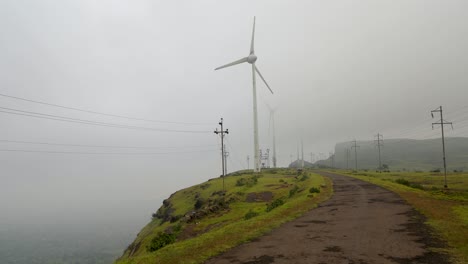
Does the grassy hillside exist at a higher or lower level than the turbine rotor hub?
lower

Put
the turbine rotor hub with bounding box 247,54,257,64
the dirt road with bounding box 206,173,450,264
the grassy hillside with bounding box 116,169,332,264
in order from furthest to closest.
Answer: the turbine rotor hub with bounding box 247,54,257,64, the grassy hillside with bounding box 116,169,332,264, the dirt road with bounding box 206,173,450,264

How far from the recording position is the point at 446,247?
1521cm

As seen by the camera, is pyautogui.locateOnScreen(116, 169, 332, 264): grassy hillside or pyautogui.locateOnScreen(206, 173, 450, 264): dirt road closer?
pyautogui.locateOnScreen(206, 173, 450, 264): dirt road

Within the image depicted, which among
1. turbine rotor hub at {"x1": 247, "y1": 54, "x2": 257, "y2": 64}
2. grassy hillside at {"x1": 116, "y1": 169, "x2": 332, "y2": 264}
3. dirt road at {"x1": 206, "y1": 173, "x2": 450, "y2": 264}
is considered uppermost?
turbine rotor hub at {"x1": 247, "y1": 54, "x2": 257, "y2": 64}

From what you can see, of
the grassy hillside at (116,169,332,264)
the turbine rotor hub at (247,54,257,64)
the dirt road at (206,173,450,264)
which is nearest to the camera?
the dirt road at (206,173,450,264)

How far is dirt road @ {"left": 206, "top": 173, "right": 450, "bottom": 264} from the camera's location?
14.3 meters

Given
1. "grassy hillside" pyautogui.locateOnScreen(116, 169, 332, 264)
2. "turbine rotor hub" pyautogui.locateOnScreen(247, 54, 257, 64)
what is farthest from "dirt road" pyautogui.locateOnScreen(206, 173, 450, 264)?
"turbine rotor hub" pyautogui.locateOnScreen(247, 54, 257, 64)

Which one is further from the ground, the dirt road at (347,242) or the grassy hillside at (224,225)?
the dirt road at (347,242)

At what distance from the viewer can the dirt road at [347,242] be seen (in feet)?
47.0

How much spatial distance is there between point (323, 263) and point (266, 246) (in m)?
4.63

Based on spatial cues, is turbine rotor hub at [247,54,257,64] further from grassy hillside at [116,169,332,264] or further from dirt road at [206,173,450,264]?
dirt road at [206,173,450,264]

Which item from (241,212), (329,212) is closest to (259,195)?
(241,212)

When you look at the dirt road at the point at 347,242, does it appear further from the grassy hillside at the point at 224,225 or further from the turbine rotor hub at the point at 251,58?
the turbine rotor hub at the point at 251,58

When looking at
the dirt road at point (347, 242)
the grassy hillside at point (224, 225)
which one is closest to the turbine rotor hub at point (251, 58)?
the grassy hillside at point (224, 225)
